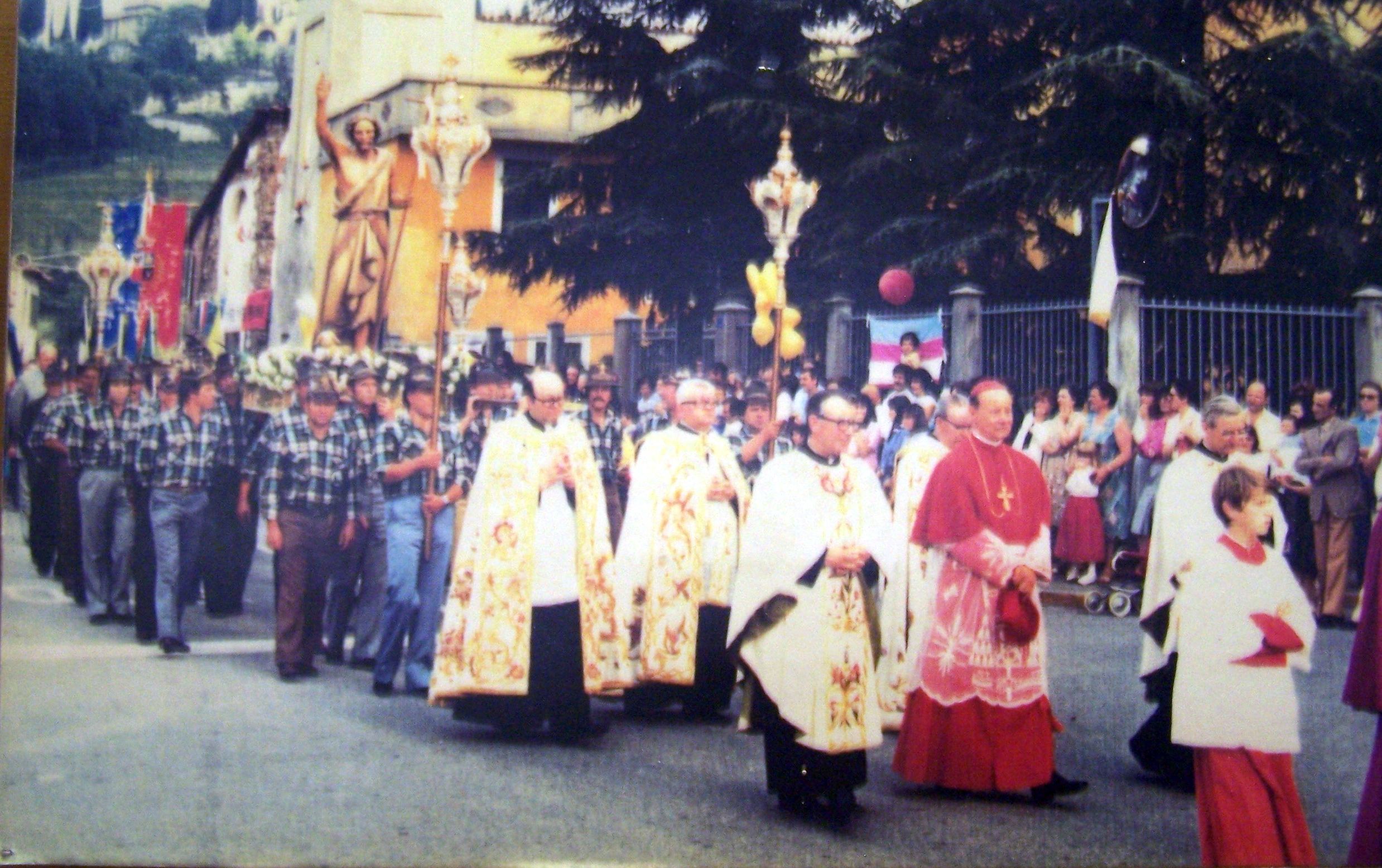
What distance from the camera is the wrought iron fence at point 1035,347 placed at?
21.7 feet

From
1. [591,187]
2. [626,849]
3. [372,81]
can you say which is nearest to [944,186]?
[591,187]

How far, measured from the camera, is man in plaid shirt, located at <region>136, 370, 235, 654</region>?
22.7 feet

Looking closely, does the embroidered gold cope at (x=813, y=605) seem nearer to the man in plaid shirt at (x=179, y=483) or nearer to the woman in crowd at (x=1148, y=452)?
the woman in crowd at (x=1148, y=452)

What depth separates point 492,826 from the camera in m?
5.40

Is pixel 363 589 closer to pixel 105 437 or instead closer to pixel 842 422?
pixel 105 437

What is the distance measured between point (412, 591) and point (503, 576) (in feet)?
2.37

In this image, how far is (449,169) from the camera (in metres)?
6.47

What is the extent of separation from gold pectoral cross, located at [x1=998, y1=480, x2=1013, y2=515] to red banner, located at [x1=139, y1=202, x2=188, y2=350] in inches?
149

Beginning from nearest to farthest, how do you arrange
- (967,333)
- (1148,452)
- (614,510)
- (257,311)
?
(1148,452)
(257,311)
(967,333)
(614,510)

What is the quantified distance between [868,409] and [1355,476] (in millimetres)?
2154

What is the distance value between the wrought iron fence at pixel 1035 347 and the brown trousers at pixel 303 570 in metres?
3.33

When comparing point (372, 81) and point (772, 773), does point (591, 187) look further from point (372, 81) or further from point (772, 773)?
point (772, 773)

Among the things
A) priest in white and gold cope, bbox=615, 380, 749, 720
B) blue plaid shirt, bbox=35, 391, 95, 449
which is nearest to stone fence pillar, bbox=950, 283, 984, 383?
priest in white and gold cope, bbox=615, 380, 749, 720

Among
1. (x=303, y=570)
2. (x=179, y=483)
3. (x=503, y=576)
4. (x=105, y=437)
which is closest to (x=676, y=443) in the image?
(x=503, y=576)
